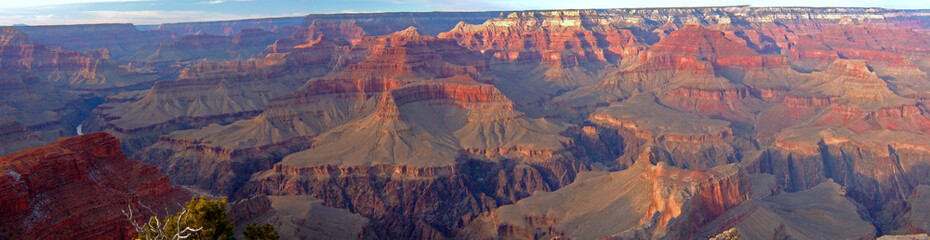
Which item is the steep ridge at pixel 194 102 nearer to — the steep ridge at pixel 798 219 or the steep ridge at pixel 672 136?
the steep ridge at pixel 672 136

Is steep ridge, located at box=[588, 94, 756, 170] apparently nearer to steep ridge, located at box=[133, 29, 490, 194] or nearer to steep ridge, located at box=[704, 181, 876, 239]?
steep ridge, located at box=[704, 181, 876, 239]

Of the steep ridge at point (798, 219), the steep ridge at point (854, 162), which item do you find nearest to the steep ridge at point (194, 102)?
the steep ridge at point (854, 162)

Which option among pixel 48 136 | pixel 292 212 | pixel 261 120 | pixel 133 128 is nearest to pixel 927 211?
pixel 292 212

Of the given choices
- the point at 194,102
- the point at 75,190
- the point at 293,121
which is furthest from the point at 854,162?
the point at 194,102

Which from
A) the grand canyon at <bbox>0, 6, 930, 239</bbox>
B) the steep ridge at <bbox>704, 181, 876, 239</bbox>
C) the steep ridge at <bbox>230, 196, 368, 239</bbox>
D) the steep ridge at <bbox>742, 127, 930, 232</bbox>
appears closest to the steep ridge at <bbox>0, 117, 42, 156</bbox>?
the grand canyon at <bbox>0, 6, 930, 239</bbox>

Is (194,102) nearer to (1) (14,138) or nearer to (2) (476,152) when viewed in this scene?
(1) (14,138)

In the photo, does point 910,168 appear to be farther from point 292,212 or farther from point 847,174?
point 292,212
